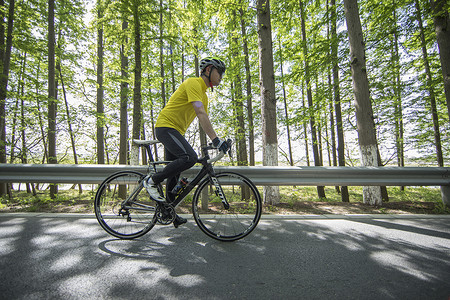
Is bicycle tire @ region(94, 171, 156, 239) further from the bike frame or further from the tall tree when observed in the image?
the tall tree

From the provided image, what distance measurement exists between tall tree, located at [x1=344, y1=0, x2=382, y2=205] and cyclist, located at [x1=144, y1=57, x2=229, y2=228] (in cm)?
441

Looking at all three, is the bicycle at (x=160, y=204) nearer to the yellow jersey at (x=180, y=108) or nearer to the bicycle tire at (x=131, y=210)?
the bicycle tire at (x=131, y=210)

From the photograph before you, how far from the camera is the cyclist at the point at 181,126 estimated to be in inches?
95.7

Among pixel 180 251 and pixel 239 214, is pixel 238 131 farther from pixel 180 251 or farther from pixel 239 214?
pixel 180 251

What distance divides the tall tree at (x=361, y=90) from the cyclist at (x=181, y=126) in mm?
4415

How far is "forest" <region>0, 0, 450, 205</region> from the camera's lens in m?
5.24

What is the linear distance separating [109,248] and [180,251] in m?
0.79


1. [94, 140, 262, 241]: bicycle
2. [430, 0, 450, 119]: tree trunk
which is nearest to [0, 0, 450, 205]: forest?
[430, 0, 450, 119]: tree trunk

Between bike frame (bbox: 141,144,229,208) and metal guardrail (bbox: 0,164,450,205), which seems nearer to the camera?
bike frame (bbox: 141,144,229,208)

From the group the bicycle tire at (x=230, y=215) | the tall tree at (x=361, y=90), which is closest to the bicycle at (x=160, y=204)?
the bicycle tire at (x=230, y=215)

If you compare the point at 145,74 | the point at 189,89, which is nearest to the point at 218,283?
the point at 189,89

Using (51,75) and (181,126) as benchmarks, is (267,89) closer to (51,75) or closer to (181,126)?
(181,126)

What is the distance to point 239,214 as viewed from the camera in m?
3.24

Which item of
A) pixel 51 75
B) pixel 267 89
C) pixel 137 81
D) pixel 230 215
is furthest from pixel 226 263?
pixel 51 75
